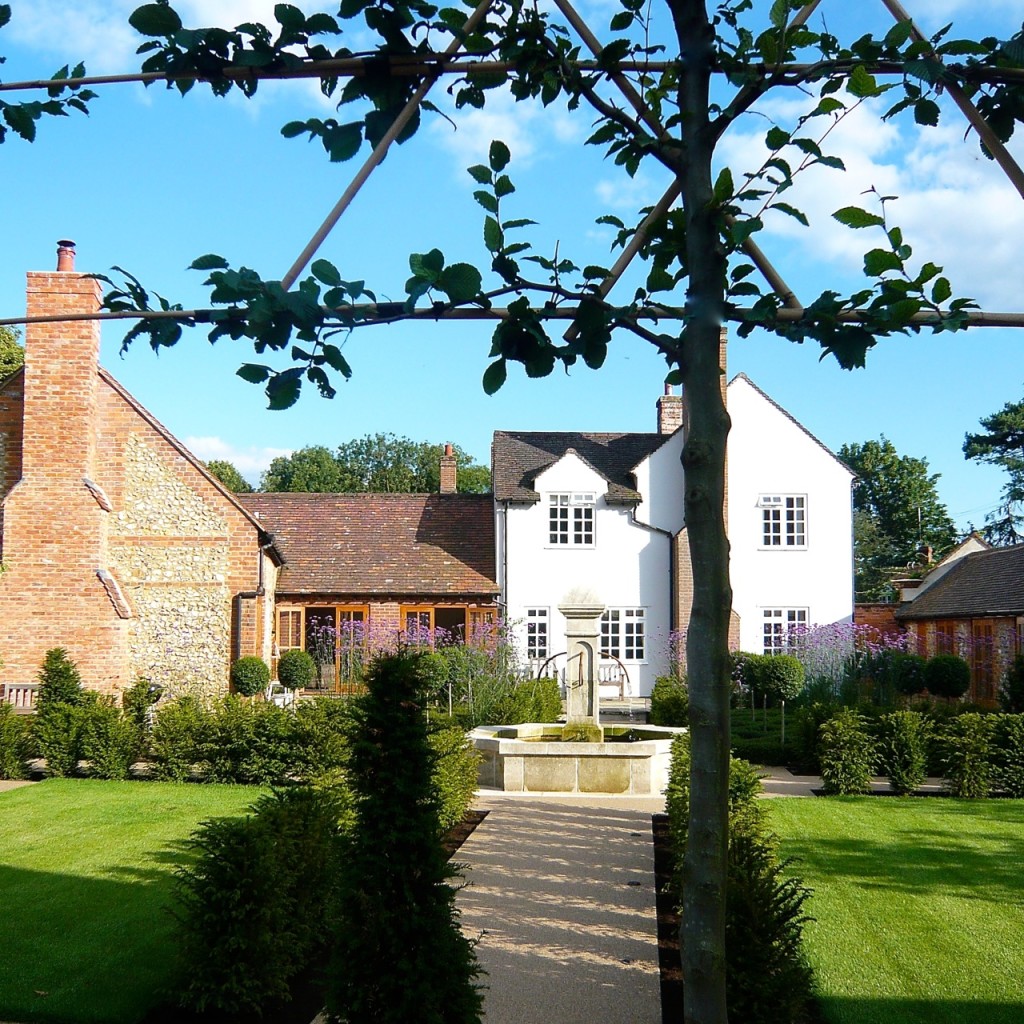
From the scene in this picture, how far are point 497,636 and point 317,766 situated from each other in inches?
369

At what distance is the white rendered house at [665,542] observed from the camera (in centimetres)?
2778

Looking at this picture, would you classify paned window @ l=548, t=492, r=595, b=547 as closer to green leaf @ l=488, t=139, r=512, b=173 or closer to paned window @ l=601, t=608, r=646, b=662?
paned window @ l=601, t=608, r=646, b=662

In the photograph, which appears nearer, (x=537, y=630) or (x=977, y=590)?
(x=977, y=590)

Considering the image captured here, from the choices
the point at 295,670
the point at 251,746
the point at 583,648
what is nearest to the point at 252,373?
the point at 251,746

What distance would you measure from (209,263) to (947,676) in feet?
71.8

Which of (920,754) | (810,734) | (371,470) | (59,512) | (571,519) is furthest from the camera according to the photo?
(371,470)

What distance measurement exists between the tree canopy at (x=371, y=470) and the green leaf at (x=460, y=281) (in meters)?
66.1

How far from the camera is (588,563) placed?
28.0m

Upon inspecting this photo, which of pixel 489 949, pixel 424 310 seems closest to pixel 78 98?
pixel 424 310

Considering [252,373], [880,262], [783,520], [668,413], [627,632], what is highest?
[668,413]

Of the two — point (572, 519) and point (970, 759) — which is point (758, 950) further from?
point (572, 519)

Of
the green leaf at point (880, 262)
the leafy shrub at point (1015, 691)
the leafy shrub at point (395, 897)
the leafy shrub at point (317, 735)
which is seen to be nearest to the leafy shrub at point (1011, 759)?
the leafy shrub at point (1015, 691)

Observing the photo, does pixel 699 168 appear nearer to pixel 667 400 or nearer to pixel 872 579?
pixel 667 400

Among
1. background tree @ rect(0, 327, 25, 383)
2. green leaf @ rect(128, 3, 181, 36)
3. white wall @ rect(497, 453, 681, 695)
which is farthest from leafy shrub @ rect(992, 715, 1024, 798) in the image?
background tree @ rect(0, 327, 25, 383)
